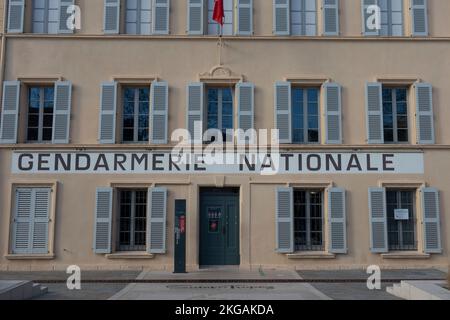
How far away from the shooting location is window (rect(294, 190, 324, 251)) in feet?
49.0

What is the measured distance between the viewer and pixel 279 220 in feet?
48.0

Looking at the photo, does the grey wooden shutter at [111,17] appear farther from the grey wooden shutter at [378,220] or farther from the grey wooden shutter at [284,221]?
the grey wooden shutter at [378,220]

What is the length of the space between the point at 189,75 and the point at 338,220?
5541 mm

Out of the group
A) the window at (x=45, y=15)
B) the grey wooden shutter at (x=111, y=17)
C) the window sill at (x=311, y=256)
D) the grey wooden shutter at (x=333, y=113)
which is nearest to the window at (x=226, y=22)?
the grey wooden shutter at (x=111, y=17)

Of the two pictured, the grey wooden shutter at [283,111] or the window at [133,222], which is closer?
the window at [133,222]

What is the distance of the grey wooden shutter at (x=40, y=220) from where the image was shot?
574 inches

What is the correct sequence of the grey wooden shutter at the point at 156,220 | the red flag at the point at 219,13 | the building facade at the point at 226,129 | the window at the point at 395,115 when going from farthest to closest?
1. the window at the point at 395,115
2. the red flag at the point at 219,13
3. the building facade at the point at 226,129
4. the grey wooden shutter at the point at 156,220

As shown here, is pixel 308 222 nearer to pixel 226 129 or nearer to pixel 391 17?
pixel 226 129

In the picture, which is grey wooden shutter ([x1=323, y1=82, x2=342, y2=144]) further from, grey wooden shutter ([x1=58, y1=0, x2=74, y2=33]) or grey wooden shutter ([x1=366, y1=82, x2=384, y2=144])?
grey wooden shutter ([x1=58, y1=0, x2=74, y2=33])

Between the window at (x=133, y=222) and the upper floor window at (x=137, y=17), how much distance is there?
444 centimetres

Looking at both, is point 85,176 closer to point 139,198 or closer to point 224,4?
point 139,198

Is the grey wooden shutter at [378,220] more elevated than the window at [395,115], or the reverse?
the window at [395,115]

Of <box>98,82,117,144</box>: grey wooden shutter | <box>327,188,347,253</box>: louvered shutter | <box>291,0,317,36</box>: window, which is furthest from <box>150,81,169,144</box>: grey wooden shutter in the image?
<box>327,188,347,253</box>: louvered shutter

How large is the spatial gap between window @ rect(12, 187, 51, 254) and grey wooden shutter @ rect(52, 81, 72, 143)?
57.3 inches
